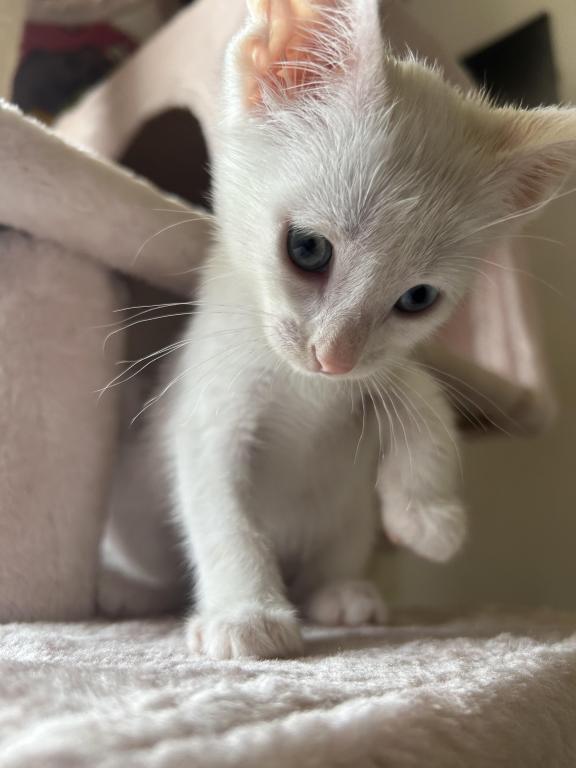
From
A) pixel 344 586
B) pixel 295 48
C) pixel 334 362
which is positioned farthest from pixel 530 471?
pixel 295 48

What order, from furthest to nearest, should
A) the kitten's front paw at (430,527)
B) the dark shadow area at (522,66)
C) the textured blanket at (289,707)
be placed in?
1. the dark shadow area at (522,66)
2. the kitten's front paw at (430,527)
3. the textured blanket at (289,707)

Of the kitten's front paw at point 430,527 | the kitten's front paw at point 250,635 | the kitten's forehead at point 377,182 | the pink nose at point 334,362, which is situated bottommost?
the kitten's front paw at point 250,635

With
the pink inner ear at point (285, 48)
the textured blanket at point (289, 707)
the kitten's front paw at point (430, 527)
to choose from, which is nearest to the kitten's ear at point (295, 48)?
the pink inner ear at point (285, 48)

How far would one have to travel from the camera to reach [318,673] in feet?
2.02

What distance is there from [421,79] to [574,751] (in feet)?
2.33

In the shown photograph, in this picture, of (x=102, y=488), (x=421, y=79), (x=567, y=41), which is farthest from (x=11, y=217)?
(x=567, y=41)

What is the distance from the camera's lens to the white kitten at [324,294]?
74 cm

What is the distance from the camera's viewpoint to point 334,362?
2.43ft

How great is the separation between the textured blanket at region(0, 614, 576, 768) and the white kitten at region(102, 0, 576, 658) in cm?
13

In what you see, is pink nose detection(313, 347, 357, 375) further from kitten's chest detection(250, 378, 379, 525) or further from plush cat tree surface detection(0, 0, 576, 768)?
plush cat tree surface detection(0, 0, 576, 768)

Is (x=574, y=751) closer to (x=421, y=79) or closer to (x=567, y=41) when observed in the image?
(x=421, y=79)

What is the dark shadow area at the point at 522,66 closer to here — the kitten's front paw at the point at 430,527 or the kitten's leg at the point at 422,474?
the kitten's leg at the point at 422,474

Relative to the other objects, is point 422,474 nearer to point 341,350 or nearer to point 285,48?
point 341,350

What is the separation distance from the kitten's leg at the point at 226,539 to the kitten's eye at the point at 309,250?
198mm
